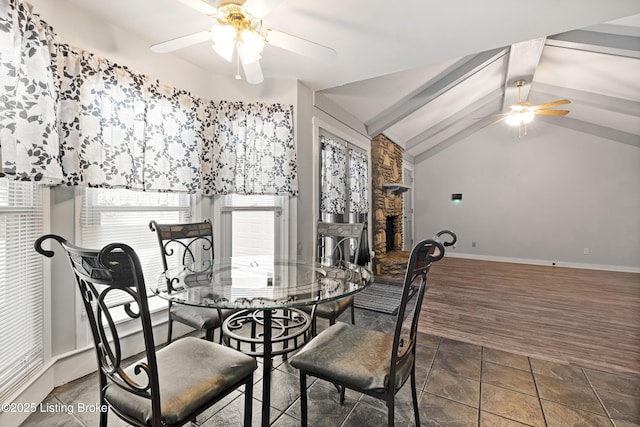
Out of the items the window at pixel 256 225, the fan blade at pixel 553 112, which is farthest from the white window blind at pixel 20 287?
the fan blade at pixel 553 112

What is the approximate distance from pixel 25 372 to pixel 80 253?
1361mm

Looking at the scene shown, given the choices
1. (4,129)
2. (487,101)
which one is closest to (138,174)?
(4,129)

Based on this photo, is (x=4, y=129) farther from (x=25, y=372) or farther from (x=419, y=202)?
(x=419, y=202)

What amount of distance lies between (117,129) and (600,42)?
16.3ft

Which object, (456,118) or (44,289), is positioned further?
(456,118)

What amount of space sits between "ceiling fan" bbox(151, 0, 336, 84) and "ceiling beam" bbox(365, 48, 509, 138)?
2.90 metres

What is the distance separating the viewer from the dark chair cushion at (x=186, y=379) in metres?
0.99

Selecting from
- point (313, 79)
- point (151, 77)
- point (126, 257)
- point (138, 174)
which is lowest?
point (126, 257)

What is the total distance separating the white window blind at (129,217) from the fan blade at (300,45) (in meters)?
1.62

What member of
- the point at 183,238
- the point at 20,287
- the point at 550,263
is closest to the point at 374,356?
the point at 183,238

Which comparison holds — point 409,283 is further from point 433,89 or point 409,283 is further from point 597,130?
point 597,130

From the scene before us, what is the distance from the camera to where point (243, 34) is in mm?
1607

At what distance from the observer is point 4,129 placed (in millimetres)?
Result: 1399

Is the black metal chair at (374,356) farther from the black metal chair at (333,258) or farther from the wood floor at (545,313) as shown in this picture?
the wood floor at (545,313)
